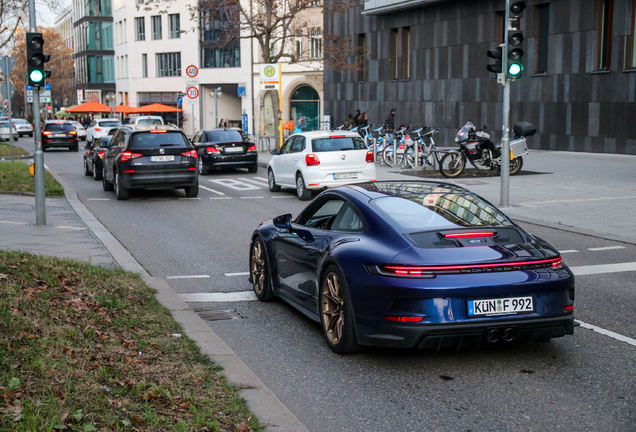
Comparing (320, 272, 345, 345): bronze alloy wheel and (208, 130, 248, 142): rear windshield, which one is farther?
(208, 130, 248, 142): rear windshield

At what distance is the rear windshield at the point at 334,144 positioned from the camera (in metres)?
18.6

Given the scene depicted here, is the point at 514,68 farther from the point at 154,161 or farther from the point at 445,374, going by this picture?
the point at 445,374

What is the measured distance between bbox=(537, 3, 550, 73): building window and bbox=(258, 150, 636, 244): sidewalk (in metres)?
4.59

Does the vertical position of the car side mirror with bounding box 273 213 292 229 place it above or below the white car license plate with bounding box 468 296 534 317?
above

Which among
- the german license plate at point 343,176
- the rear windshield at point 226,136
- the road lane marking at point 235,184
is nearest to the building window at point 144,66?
the rear windshield at point 226,136

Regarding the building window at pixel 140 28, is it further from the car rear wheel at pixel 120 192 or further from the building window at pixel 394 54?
the car rear wheel at pixel 120 192

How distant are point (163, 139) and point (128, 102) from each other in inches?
2701

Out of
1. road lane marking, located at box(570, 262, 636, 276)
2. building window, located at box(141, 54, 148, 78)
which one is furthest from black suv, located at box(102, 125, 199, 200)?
building window, located at box(141, 54, 148, 78)

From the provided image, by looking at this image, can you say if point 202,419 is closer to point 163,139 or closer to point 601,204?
point 601,204

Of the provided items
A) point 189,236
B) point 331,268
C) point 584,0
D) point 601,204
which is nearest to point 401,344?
point 331,268

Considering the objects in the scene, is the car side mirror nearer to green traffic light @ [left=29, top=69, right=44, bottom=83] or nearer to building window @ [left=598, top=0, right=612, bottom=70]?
green traffic light @ [left=29, top=69, right=44, bottom=83]

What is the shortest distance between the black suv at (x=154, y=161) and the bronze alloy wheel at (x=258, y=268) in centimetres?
1039

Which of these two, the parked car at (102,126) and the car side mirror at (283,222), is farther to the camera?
the parked car at (102,126)

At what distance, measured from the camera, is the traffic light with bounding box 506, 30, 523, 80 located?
1530 centimetres
